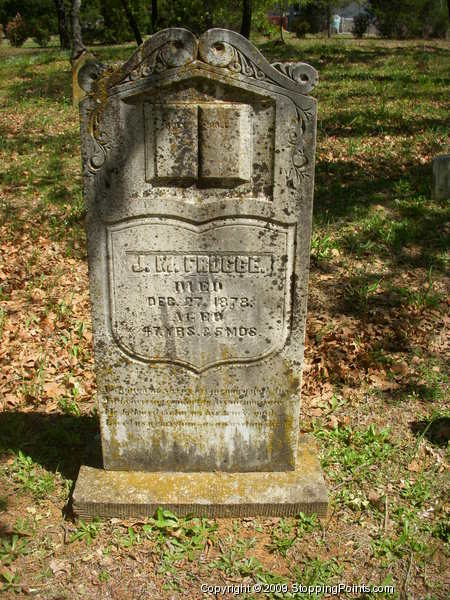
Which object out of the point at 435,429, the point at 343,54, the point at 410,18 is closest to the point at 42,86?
the point at 343,54

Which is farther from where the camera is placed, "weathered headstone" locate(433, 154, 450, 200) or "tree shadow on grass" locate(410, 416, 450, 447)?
"weathered headstone" locate(433, 154, 450, 200)

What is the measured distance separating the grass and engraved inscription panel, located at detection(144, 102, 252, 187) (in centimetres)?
191

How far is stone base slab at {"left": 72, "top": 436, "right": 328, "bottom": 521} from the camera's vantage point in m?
3.36

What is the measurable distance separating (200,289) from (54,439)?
68.4 inches

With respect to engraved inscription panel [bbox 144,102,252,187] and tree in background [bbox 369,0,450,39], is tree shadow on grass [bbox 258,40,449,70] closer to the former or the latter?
tree in background [bbox 369,0,450,39]

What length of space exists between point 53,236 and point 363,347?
4023mm

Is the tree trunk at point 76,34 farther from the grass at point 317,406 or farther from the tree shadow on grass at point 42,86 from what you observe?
the grass at point 317,406

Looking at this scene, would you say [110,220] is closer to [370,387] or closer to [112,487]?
[112,487]

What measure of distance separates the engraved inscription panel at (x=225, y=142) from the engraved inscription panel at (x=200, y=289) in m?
0.26

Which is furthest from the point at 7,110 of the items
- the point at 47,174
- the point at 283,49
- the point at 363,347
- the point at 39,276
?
the point at 283,49

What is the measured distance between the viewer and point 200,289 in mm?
3213

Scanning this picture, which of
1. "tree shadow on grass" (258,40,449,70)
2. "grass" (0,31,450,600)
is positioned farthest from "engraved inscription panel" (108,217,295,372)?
"tree shadow on grass" (258,40,449,70)

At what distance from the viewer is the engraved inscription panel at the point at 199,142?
114 inches

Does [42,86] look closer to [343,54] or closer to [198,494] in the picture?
[343,54]
